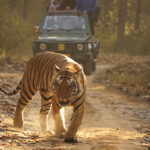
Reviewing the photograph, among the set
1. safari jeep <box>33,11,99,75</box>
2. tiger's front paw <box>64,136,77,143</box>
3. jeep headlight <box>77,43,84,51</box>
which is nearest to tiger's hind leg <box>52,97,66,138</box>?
tiger's front paw <box>64,136,77,143</box>

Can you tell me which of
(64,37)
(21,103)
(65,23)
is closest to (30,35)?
(65,23)

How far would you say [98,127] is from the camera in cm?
600

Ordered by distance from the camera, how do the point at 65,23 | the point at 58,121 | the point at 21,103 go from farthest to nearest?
1. the point at 65,23
2. the point at 21,103
3. the point at 58,121

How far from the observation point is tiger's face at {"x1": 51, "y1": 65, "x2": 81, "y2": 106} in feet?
14.7

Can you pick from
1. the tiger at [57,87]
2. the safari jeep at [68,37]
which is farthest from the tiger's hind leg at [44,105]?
the safari jeep at [68,37]

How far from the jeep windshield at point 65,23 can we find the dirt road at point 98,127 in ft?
12.3

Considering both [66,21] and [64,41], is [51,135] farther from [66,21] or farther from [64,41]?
[66,21]

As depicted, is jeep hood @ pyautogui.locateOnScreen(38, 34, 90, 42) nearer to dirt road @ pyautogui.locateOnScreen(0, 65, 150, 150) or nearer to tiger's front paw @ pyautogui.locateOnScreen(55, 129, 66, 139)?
Result: dirt road @ pyautogui.locateOnScreen(0, 65, 150, 150)

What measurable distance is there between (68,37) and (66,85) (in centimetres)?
775

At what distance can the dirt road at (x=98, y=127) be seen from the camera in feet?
15.5

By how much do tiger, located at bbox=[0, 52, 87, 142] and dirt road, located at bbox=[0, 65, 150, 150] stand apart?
0.64ft

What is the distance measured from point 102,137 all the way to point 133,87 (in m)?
5.13

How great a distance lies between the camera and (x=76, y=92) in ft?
15.0

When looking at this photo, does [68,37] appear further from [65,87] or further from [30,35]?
[30,35]
